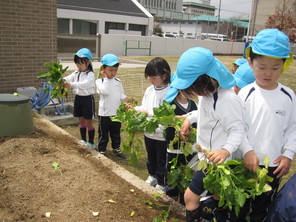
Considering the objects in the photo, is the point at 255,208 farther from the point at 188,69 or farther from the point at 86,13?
the point at 86,13

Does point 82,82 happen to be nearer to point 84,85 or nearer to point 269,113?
point 84,85

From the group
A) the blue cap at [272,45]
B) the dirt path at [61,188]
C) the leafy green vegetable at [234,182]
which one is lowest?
the dirt path at [61,188]

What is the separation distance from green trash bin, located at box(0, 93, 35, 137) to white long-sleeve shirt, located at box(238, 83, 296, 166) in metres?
3.70

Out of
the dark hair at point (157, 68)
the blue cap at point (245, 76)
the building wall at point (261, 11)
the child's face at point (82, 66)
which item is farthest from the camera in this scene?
the building wall at point (261, 11)

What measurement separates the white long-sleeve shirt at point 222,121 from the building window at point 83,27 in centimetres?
3337

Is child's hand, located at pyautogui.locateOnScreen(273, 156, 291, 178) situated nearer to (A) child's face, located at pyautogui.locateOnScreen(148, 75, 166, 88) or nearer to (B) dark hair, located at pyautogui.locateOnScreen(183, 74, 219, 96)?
(B) dark hair, located at pyautogui.locateOnScreen(183, 74, 219, 96)

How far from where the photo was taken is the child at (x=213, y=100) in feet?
6.56

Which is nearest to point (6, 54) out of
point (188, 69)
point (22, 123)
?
point (22, 123)

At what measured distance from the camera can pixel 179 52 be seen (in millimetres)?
32094

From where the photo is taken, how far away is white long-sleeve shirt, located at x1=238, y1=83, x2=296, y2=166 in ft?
7.00

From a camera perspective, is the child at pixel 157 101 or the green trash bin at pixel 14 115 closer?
the child at pixel 157 101

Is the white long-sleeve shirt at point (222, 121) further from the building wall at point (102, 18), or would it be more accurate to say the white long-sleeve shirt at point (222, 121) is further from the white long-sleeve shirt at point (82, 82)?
the building wall at point (102, 18)

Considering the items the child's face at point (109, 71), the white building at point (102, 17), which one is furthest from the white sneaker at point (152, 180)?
the white building at point (102, 17)

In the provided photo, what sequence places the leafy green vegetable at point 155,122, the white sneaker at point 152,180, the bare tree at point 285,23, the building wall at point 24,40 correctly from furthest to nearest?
the bare tree at point 285,23, the building wall at point 24,40, the white sneaker at point 152,180, the leafy green vegetable at point 155,122
